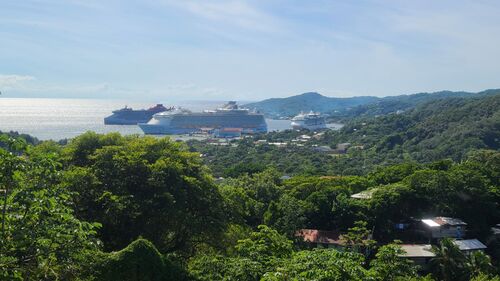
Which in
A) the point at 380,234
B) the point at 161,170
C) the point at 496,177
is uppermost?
the point at 161,170

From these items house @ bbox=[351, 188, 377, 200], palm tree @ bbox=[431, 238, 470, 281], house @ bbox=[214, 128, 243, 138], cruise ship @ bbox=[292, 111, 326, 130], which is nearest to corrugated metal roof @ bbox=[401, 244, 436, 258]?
palm tree @ bbox=[431, 238, 470, 281]

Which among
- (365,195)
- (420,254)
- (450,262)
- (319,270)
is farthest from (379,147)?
(319,270)

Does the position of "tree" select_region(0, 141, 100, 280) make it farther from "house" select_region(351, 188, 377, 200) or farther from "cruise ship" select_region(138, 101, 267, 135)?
"cruise ship" select_region(138, 101, 267, 135)

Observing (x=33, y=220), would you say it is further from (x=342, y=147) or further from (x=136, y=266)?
(x=342, y=147)

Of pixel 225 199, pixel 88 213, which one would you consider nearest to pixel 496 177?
pixel 225 199

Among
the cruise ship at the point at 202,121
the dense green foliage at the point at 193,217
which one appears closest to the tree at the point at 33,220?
the dense green foliage at the point at 193,217

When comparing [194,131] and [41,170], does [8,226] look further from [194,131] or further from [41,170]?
[194,131]

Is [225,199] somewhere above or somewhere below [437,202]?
above
